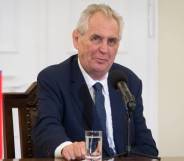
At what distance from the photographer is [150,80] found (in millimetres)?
3768

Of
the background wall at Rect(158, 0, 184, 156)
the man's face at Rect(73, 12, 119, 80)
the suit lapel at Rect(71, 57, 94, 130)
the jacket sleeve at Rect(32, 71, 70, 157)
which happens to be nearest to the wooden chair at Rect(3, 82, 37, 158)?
the jacket sleeve at Rect(32, 71, 70, 157)

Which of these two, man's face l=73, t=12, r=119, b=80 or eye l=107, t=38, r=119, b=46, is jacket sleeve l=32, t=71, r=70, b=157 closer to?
man's face l=73, t=12, r=119, b=80

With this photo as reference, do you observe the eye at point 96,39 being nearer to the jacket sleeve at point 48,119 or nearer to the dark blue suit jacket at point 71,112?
the dark blue suit jacket at point 71,112

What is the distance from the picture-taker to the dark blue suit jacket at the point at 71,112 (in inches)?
77.4

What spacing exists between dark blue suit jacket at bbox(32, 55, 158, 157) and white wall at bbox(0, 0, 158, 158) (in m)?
1.52

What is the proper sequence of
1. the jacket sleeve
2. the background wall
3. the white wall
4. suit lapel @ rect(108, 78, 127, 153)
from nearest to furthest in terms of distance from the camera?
the jacket sleeve < suit lapel @ rect(108, 78, 127, 153) < the white wall < the background wall

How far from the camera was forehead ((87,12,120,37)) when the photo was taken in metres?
2.10

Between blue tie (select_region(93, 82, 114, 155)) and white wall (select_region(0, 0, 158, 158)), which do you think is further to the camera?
white wall (select_region(0, 0, 158, 158))

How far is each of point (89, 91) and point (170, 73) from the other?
1839 mm

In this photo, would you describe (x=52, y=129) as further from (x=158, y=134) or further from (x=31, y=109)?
(x=158, y=134)

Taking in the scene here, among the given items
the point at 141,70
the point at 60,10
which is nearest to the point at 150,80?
the point at 141,70

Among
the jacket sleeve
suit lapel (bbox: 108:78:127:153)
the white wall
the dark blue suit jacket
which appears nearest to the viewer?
the jacket sleeve

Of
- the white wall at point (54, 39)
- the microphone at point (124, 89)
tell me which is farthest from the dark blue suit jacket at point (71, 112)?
the white wall at point (54, 39)

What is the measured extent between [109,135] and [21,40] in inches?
72.7
